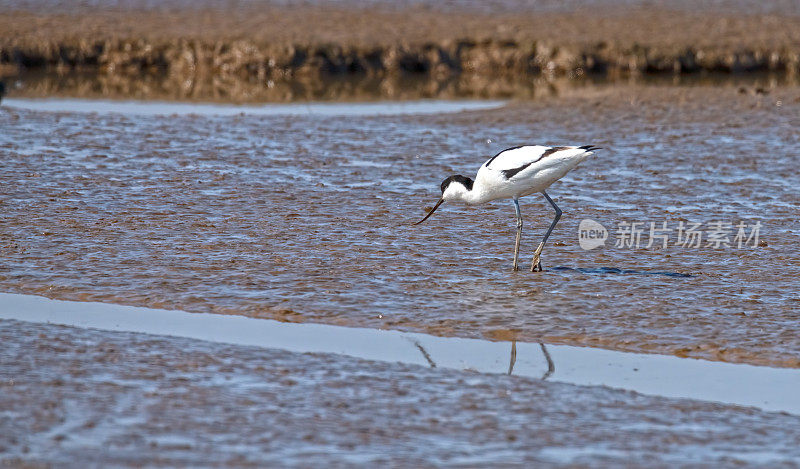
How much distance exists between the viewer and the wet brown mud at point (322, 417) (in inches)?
184

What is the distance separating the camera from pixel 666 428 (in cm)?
507

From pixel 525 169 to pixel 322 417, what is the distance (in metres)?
2.89

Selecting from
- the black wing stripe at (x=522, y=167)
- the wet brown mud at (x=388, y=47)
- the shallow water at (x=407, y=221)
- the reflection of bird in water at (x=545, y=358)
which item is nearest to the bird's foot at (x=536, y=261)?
the shallow water at (x=407, y=221)

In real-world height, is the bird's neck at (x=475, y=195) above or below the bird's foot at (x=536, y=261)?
above

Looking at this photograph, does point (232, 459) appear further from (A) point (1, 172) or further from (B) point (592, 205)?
(A) point (1, 172)

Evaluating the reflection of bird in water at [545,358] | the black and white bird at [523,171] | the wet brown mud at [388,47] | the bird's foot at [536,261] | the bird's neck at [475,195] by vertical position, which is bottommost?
the reflection of bird in water at [545,358]

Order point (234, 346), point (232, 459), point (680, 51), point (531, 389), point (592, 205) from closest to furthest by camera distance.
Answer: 1. point (232, 459)
2. point (531, 389)
3. point (234, 346)
4. point (592, 205)
5. point (680, 51)

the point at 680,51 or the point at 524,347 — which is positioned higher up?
the point at 680,51

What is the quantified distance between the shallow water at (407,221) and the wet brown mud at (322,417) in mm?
901

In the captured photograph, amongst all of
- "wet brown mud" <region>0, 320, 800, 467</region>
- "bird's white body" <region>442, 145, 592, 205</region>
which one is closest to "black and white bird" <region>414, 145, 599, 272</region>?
"bird's white body" <region>442, 145, 592, 205</region>

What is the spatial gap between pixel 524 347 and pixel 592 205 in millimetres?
3699

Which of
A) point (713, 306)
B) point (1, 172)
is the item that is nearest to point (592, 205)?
point (713, 306)

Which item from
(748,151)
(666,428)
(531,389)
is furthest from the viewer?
(748,151)

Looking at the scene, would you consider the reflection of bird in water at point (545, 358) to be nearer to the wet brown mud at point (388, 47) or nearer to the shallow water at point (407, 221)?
the shallow water at point (407, 221)
